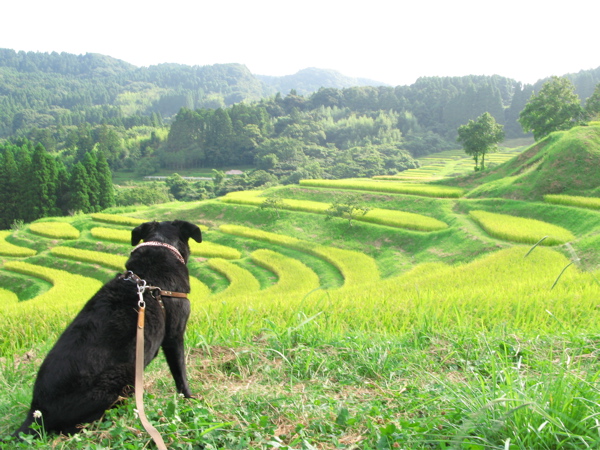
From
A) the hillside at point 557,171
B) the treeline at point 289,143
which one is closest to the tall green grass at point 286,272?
the hillside at point 557,171

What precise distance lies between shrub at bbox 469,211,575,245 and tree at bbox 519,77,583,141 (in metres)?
18.9

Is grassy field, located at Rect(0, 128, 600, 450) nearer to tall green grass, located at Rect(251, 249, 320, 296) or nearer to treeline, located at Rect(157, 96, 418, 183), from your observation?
tall green grass, located at Rect(251, 249, 320, 296)

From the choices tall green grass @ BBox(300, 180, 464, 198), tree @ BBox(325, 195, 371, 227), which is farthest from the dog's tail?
tall green grass @ BBox(300, 180, 464, 198)

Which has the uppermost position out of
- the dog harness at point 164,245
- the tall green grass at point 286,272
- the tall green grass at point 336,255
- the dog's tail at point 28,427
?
the dog harness at point 164,245

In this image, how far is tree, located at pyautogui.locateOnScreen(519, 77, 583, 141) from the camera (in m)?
38.6

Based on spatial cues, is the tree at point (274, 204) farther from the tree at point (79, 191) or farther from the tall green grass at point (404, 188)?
the tree at point (79, 191)

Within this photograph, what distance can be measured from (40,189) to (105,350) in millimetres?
48494

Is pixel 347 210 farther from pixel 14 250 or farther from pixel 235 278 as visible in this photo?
pixel 14 250

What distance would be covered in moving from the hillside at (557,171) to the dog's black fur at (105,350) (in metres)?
28.3

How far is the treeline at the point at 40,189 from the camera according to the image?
43594 mm

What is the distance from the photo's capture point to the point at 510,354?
12.4ft

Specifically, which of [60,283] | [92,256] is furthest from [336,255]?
[60,283]

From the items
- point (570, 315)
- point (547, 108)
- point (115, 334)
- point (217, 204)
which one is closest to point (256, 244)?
point (217, 204)

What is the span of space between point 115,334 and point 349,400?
5.65ft
